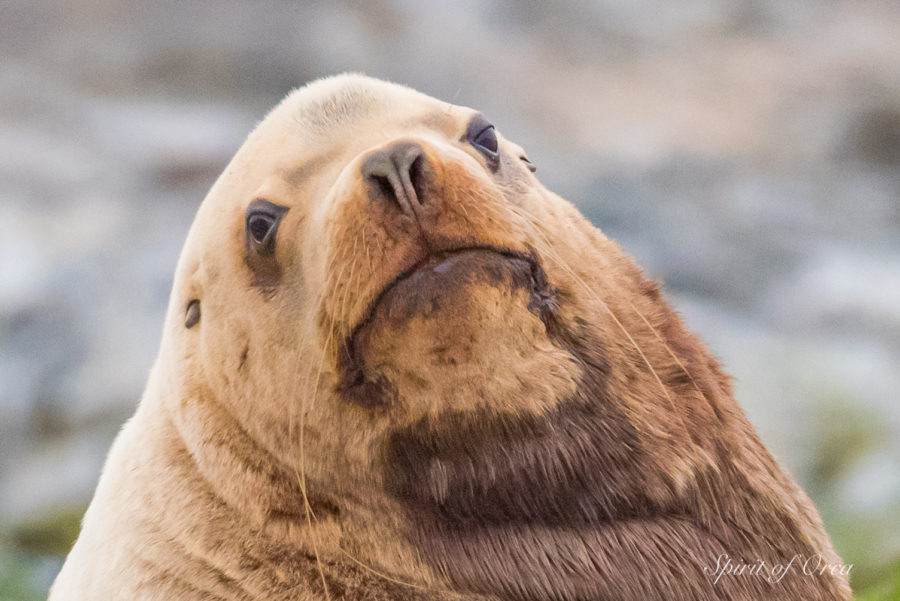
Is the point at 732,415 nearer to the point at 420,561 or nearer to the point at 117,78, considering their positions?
the point at 420,561

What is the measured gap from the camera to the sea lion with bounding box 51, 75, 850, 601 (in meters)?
1.63

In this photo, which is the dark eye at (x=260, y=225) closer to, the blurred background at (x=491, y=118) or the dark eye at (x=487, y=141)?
the dark eye at (x=487, y=141)

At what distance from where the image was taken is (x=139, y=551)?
1.97m

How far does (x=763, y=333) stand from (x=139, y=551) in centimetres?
228

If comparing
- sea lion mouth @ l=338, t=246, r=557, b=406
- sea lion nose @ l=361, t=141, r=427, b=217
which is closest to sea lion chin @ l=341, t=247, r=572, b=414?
sea lion mouth @ l=338, t=246, r=557, b=406

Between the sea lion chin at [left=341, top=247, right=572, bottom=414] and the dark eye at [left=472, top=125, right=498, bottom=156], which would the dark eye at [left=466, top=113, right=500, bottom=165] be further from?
the sea lion chin at [left=341, top=247, right=572, bottom=414]

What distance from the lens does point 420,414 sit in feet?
5.60

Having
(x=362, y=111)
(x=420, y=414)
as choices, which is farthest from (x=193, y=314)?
(x=420, y=414)

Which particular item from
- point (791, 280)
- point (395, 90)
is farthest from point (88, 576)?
point (791, 280)
